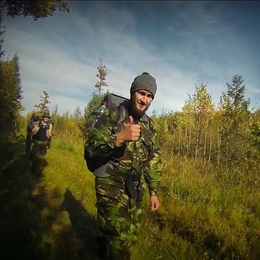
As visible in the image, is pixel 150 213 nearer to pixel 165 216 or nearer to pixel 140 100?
pixel 165 216

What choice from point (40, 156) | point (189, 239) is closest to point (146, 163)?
point (189, 239)

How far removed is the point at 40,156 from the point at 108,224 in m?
4.88

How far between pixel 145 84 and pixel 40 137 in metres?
5.36

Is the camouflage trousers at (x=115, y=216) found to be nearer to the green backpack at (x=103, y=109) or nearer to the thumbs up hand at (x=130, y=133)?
the green backpack at (x=103, y=109)

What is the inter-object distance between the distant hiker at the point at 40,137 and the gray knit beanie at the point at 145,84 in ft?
16.2

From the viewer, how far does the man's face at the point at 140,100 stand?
8.50 ft

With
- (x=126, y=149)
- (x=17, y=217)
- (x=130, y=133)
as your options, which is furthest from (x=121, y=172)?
(x=17, y=217)

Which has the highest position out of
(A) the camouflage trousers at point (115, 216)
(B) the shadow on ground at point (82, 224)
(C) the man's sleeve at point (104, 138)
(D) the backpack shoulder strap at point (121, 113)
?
(D) the backpack shoulder strap at point (121, 113)

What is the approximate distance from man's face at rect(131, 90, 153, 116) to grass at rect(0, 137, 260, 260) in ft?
5.94

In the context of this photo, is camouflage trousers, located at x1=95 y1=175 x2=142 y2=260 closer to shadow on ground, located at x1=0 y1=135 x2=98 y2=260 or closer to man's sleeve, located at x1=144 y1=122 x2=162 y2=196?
man's sleeve, located at x1=144 y1=122 x2=162 y2=196

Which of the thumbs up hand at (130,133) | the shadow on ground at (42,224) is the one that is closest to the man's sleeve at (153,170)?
the thumbs up hand at (130,133)

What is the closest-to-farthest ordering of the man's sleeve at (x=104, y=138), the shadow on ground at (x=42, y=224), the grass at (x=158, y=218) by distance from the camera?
the man's sleeve at (x=104, y=138), the shadow on ground at (x=42, y=224), the grass at (x=158, y=218)

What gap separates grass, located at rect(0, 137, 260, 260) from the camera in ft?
10.1

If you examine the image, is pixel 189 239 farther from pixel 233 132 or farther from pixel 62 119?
pixel 62 119
